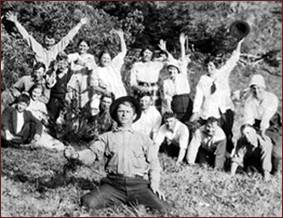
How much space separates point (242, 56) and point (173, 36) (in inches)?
75.3

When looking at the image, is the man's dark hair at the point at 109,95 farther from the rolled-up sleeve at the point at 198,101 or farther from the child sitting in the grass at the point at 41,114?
the rolled-up sleeve at the point at 198,101

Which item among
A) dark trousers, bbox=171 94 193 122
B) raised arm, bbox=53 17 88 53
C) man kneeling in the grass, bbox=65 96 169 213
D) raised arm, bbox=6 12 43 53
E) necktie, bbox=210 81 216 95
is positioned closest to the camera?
man kneeling in the grass, bbox=65 96 169 213

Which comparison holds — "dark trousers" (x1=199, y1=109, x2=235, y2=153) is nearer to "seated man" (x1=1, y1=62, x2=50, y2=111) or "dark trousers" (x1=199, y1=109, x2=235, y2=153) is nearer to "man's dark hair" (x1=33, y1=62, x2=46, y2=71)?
"seated man" (x1=1, y1=62, x2=50, y2=111)

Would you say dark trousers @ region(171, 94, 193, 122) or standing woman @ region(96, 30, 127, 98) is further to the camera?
dark trousers @ region(171, 94, 193, 122)

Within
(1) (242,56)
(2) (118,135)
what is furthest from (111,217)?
(1) (242,56)

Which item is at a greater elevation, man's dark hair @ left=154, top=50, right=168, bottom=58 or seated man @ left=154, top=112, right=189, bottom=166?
man's dark hair @ left=154, top=50, right=168, bottom=58

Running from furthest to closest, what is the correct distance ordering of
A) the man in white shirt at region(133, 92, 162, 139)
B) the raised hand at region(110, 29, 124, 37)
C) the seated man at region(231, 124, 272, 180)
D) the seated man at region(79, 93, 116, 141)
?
the raised hand at region(110, 29, 124, 37) < the seated man at region(79, 93, 116, 141) < the man in white shirt at region(133, 92, 162, 139) < the seated man at region(231, 124, 272, 180)

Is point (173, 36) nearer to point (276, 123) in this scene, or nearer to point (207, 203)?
point (276, 123)

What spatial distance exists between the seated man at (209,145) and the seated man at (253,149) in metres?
0.26

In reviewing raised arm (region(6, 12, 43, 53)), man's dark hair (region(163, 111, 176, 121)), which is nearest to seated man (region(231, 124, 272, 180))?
man's dark hair (region(163, 111, 176, 121))

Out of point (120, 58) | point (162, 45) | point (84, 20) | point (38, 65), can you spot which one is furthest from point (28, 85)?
point (162, 45)

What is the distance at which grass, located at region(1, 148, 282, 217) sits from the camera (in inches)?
290

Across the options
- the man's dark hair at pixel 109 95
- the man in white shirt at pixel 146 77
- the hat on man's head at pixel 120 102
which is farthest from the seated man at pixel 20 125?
the hat on man's head at pixel 120 102

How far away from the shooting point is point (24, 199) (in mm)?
7602
